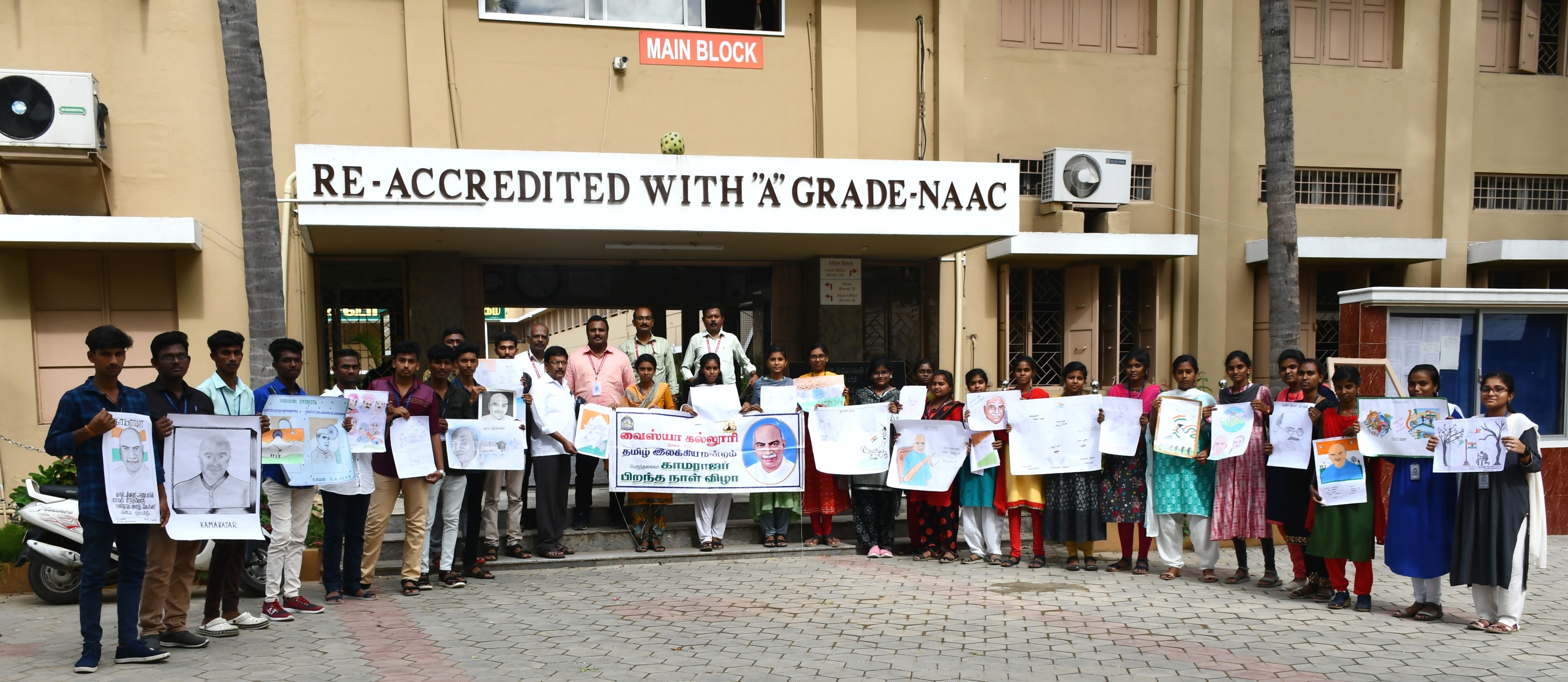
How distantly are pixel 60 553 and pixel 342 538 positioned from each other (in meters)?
2.10

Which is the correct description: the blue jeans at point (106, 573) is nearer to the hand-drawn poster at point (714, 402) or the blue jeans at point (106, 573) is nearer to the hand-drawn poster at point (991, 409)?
the hand-drawn poster at point (714, 402)

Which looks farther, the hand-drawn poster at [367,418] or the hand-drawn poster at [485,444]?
the hand-drawn poster at [485,444]

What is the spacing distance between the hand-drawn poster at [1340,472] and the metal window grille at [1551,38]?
11.0 meters

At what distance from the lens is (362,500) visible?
23.6ft

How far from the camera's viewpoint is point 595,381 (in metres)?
8.93

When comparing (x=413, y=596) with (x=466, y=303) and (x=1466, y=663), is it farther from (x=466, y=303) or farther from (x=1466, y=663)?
(x=1466, y=663)

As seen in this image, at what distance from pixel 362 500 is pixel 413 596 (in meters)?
0.82

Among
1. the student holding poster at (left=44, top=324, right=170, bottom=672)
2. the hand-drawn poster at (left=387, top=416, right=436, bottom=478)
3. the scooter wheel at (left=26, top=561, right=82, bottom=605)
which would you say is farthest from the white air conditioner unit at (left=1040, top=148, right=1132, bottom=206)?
the scooter wheel at (left=26, top=561, right=82, bottom=605)

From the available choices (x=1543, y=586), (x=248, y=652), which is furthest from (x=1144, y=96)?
(x=248, y=652)

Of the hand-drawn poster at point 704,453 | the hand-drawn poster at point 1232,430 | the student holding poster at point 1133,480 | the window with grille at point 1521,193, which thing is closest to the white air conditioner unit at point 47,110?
the hand-drawn poster at point 704,453

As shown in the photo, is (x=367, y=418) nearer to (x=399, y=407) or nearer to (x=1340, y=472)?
(x=399, y=407)

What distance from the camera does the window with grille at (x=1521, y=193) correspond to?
47.1 ft

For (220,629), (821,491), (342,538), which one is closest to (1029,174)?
(821,491)

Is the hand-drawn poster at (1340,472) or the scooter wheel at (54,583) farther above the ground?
the hand-drawn poster at (1340,472)
